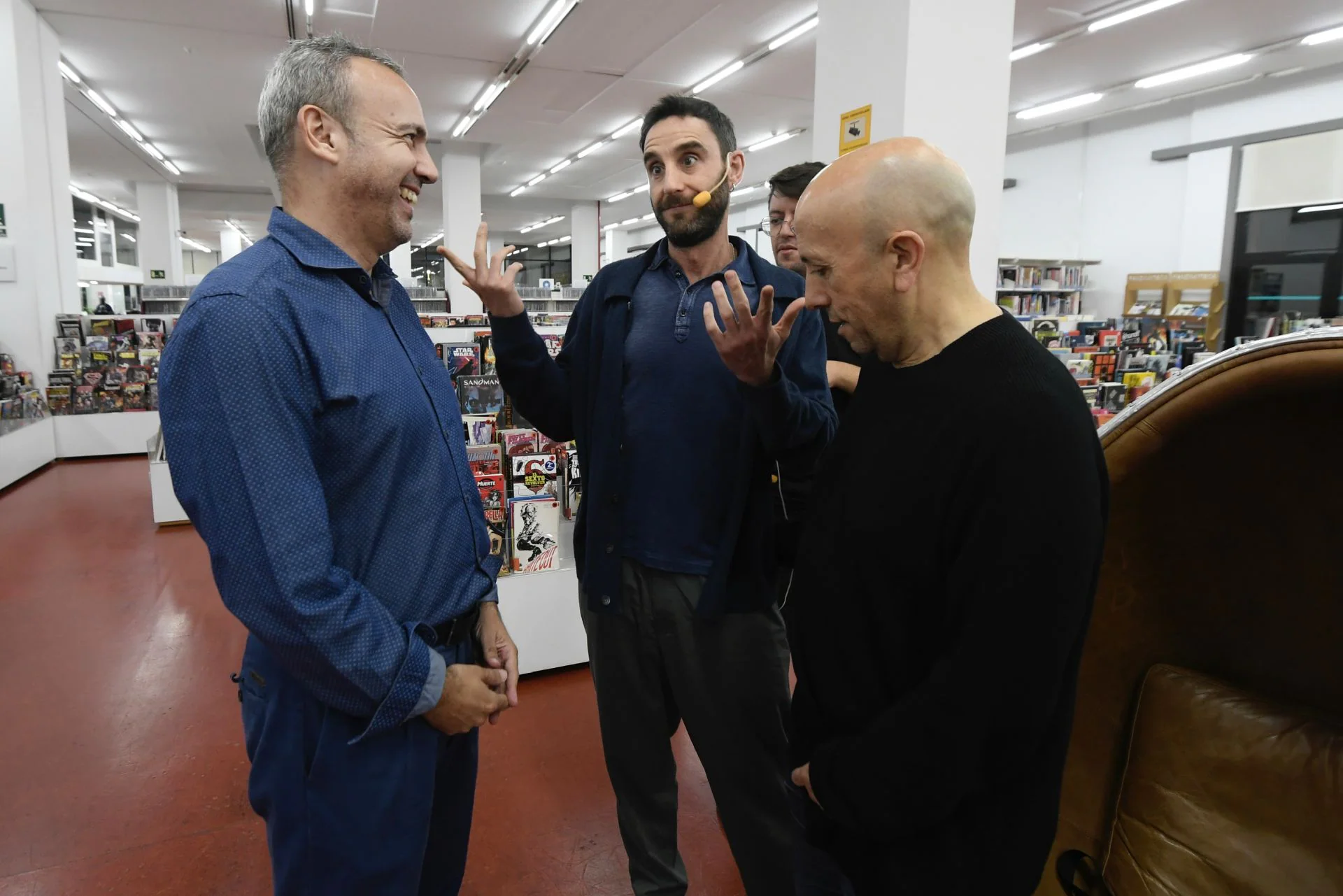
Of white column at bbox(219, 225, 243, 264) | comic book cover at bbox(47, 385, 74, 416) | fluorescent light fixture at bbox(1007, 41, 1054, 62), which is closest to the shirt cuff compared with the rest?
fluorescent light fixture at bbox(1007, 41, 1054, 62)

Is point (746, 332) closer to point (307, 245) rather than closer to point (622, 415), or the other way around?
point (622, 415)

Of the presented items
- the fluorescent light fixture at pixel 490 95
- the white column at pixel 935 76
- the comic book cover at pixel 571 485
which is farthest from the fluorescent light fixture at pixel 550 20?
the comic book cover at pixel 571 485

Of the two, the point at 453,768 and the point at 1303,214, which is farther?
the point at 1303,214

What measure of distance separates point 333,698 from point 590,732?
1871mm

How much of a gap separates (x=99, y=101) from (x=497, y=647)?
11697mm

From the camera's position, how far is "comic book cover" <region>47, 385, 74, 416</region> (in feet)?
24.7

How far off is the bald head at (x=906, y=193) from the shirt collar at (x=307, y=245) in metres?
0.75

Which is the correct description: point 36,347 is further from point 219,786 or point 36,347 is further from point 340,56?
point 340,56

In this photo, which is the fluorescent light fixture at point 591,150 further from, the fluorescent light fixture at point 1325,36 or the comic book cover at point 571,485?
the comic book cover at point 571,485

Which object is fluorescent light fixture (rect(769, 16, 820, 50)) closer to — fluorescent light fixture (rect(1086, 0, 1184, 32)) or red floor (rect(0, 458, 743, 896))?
fluorescent light fixture (rect(1086, 0, 1184, 32))

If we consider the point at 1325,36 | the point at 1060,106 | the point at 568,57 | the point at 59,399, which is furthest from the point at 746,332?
the point at 1060,106

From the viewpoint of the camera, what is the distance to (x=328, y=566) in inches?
41.4

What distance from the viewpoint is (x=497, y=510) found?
3.03 m

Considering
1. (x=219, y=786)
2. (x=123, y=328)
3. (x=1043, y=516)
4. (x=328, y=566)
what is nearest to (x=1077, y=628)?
(x=1043, y=516)
